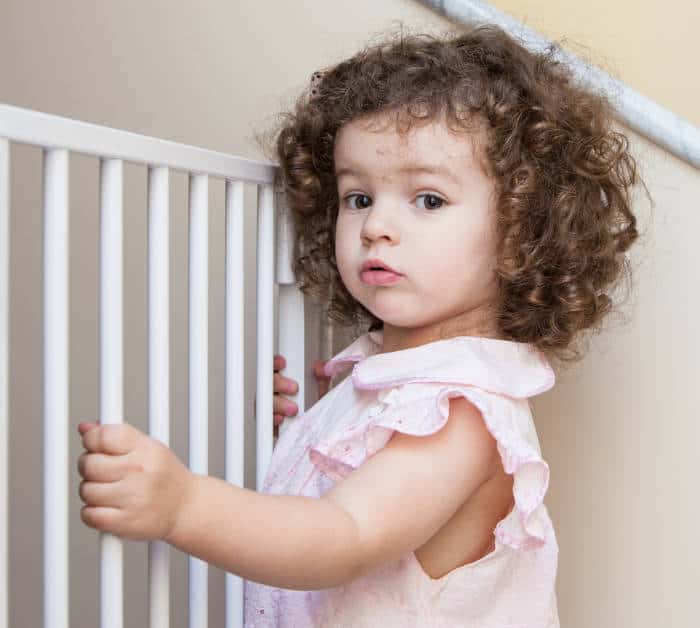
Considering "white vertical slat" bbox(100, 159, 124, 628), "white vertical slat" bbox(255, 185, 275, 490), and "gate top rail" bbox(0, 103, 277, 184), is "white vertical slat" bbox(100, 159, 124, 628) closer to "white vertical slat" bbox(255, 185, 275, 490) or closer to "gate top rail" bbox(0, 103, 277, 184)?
"gate top rail" bbox(0, 103, 277, 184)

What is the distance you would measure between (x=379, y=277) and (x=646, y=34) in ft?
2.81

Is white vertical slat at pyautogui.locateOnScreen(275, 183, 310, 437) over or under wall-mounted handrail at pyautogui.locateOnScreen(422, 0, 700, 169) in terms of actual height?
under

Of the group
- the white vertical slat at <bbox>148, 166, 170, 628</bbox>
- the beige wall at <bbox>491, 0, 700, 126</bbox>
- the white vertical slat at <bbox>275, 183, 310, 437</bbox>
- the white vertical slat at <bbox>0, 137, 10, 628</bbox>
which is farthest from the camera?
the beige wall at <bbox>491, 0, 700, 126</bbox>

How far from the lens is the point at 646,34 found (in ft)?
5.05

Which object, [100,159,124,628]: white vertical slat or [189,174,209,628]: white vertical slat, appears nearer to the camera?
[100,159,124,628]: white vertical slat

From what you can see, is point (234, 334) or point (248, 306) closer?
point (234, 334)

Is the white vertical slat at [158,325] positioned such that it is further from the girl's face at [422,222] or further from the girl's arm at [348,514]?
the girl's face at [422,222]

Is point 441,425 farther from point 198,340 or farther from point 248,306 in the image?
point 248,306

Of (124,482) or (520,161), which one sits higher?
(520,161)

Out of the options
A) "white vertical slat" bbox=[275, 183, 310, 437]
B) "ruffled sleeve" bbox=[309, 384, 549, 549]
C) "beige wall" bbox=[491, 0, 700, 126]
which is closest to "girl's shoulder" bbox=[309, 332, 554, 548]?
"ruffled sleeve" bbox=[309, 384, 549, 549]

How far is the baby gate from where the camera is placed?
0.68 m

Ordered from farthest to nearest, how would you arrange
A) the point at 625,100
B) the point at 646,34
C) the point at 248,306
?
the point at 646,34 < the point at 248,306 < the point at 625,100

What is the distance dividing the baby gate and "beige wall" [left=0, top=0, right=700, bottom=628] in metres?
0.33

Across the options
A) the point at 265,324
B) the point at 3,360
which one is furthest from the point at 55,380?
the point at 265,324
